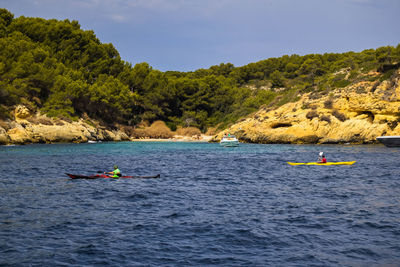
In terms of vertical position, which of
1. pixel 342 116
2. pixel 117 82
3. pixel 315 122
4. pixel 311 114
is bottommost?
pixel 315 122

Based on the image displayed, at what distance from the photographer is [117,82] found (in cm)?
8619

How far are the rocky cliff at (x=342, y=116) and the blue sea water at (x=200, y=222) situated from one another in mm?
35668

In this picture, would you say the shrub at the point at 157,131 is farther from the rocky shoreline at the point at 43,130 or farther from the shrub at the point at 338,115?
the shrub at the point at 338,115

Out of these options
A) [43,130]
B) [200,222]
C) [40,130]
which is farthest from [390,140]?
[40,130]

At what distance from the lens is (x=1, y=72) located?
6094cm

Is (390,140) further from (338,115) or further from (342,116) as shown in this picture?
(338,115)

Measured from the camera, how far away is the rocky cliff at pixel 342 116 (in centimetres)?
5509

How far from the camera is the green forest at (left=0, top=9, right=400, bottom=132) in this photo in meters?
66.5

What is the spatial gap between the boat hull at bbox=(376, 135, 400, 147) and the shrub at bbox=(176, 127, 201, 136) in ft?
177

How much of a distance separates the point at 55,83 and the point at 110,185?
56.1 m

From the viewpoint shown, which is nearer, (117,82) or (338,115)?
(338,115)

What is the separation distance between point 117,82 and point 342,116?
4879 cm

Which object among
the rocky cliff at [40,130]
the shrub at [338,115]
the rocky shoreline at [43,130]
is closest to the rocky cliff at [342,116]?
the shrub at [338,115]

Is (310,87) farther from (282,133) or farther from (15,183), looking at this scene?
(15,183)
